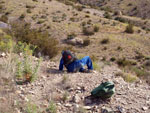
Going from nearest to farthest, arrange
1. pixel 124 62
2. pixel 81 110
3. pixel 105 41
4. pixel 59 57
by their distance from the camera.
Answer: pixel 81 110 → pixel 59 57 → pixel 124 62 → pixel 105 41

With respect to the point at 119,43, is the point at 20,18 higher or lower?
higher

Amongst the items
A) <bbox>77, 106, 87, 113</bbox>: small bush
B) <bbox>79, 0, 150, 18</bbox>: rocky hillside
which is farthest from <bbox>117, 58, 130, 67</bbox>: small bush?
<bbox>79, 0, 150, 18</bbox>: rocky hillside

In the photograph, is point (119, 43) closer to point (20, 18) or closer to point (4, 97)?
point (20, 18)

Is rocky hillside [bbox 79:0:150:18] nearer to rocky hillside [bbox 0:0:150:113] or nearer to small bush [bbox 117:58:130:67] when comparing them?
rocky hillside [bbox 0:0:150:113]

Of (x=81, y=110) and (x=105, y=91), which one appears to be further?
(x=105, y=91)

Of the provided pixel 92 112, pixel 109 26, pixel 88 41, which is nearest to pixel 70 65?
pixel 92 112

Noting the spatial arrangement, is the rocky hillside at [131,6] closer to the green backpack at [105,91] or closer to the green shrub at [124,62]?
the green shrub at [124,62]

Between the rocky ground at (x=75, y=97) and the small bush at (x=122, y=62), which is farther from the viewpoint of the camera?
the small bush at (x=122, y=62)

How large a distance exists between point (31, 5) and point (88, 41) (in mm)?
12298

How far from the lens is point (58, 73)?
4.99m

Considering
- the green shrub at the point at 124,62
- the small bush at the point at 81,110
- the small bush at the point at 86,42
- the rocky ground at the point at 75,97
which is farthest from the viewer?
the small bush at the point at 86,42

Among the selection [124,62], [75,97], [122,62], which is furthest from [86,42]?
[75,97]

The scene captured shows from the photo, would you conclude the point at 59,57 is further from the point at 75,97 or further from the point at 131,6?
the point at 131,6

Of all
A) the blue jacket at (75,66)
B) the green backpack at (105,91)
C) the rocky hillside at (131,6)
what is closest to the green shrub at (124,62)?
the blue jacket at (75,66)
